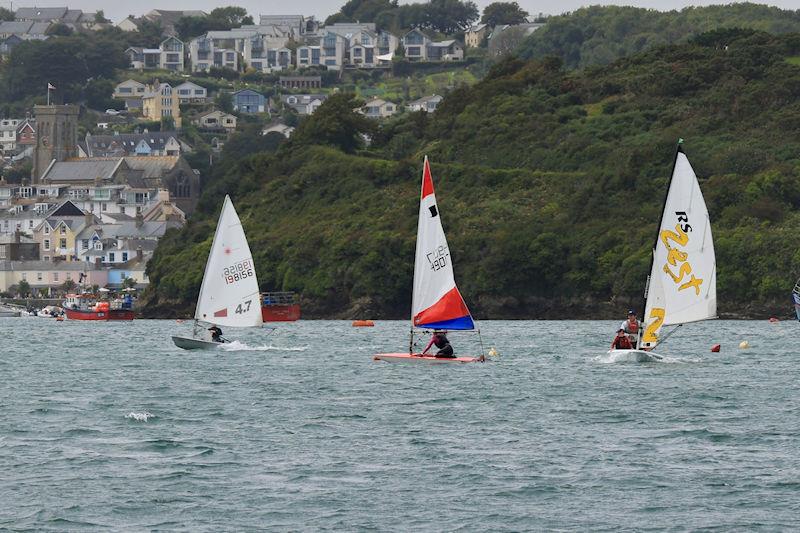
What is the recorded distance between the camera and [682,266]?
190 feet

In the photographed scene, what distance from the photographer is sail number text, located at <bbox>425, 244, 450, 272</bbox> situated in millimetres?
59469

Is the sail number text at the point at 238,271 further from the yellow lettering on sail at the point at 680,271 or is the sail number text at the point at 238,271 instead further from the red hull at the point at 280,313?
the red hull at the point at 280,313

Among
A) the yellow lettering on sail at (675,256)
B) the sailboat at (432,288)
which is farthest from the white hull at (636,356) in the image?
the sailboat at (432,288)

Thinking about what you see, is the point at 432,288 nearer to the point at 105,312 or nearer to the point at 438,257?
the point at 438,257

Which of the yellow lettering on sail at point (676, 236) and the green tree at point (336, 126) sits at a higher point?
the green tree at point (336, 126)

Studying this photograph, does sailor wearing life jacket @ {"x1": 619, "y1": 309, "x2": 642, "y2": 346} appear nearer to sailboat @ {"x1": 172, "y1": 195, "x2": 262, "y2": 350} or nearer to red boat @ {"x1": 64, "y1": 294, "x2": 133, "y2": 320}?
sailboat @ {"x1": 172, "y1": 195, "x2": 262, "y2": 350}

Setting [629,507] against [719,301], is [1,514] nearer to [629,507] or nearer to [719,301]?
[629,507]

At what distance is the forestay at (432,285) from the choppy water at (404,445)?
5.43 ft

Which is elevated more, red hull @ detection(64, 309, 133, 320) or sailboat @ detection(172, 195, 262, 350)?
sailboat @ detection(172, 195, 262, 350)

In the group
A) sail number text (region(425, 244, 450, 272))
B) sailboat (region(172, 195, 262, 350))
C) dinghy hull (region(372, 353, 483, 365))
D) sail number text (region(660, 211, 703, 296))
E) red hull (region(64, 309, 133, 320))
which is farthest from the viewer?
red hull (region(64, 309, 133, 320))

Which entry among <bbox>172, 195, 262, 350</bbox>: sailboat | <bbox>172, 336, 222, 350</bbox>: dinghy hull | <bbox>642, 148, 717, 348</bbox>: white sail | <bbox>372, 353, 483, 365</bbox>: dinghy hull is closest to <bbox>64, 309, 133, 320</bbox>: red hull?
<bbox>172, 195, 262, 350</bbox>: sailboat

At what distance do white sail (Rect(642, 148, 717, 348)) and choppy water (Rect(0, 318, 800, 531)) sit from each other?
6.66 feet

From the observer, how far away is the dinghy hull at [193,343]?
72375mm

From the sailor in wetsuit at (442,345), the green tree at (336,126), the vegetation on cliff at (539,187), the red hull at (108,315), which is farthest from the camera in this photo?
the green tree at (336,126)
